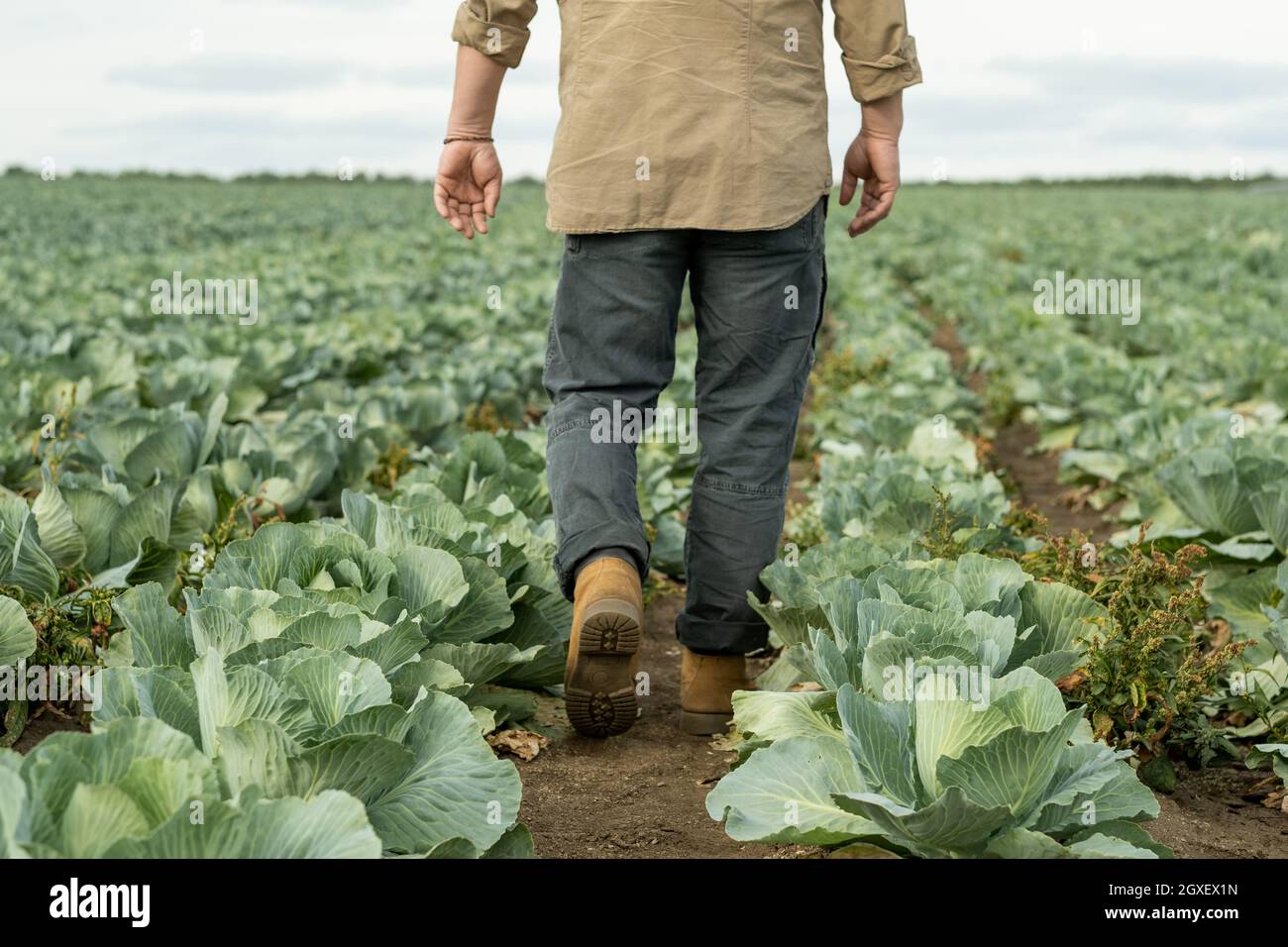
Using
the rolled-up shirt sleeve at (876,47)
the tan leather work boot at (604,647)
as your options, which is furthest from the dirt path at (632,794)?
the rolled-up shirt sleeve at (876,47)

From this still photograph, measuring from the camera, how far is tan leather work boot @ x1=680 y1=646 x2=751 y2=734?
333 cm

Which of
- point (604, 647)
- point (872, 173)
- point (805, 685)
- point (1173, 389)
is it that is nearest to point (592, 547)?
point (604, 647)

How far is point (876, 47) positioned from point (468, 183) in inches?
42.2

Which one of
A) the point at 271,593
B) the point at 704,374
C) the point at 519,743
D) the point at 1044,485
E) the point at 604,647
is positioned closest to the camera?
the point at 271,593

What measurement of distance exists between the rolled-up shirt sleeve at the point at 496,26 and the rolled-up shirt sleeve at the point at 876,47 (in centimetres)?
77

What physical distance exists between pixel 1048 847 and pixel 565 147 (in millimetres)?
1928

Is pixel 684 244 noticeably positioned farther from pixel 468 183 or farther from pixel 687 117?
pixel 468 183

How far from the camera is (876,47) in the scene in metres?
3.19

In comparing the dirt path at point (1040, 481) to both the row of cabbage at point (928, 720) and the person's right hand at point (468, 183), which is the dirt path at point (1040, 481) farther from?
the person's right hand at point (468, 183)

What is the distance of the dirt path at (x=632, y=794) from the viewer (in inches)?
102

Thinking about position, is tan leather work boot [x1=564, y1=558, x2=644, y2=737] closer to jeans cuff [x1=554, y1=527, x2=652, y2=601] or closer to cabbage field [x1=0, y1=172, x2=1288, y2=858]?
jeans cuff [x1=554, y1=527, x2=652, y2=601]

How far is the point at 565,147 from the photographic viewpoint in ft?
10.3

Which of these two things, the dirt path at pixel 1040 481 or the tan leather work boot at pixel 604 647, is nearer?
the tan leather work boot at pixel 604 647
